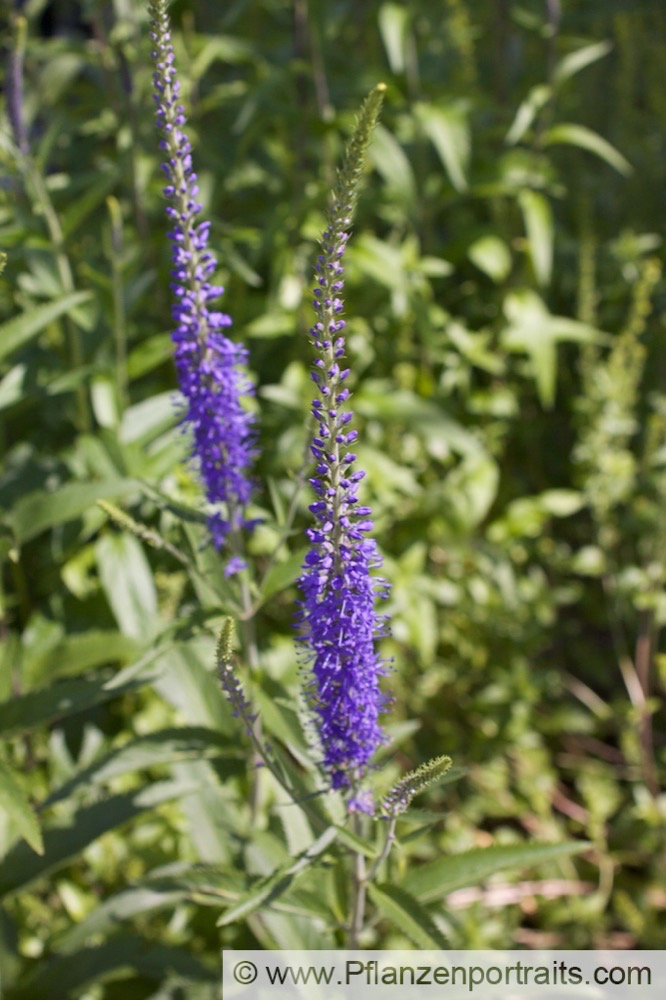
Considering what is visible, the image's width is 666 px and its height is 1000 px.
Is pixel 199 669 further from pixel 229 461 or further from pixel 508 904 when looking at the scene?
pixel 508 904

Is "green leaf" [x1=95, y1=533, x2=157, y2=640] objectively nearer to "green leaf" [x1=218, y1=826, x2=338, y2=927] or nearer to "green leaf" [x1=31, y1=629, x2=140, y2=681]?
"green leaf" [x1=31, y1=629, x2=140, y2=681]

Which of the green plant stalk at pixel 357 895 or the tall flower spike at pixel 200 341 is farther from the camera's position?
the green plant stalk at pixel 357 895

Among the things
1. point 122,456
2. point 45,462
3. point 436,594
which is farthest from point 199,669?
point 436,594

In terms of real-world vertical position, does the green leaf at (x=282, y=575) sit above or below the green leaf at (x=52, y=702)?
above

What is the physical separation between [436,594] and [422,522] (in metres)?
0.31

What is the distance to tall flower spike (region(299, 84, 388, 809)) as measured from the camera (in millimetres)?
1520

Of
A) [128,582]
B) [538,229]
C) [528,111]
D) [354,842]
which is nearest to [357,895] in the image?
[354,842]

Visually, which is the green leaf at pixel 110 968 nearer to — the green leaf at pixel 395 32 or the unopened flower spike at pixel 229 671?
the unopened flower spike at pixel 229 671

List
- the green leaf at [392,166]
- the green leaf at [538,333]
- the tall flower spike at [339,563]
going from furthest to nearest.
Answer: the green leaf at [538,333] → the green leaf at [392,166] → the tall flower spike at [339,563]

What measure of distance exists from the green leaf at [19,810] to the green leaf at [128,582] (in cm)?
80

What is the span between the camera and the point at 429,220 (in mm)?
4359

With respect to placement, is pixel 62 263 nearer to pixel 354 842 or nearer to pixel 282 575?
pixel 282 575

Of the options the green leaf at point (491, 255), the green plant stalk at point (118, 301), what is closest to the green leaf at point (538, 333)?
the green leaf at point (491, 255)

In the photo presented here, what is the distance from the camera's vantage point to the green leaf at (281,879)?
186cm
